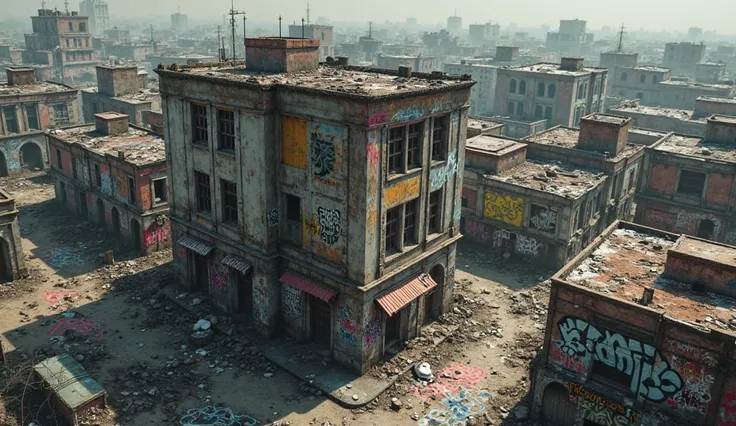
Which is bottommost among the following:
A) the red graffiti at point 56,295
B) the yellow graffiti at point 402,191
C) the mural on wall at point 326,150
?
the red graffiti at point 56,295

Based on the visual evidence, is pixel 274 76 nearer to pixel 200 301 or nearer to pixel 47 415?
pixel 200 301

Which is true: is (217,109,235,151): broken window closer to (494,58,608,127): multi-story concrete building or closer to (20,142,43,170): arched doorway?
(20,142,43,170): arched doorway

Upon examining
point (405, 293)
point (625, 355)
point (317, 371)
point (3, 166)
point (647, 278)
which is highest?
point (647, 278)

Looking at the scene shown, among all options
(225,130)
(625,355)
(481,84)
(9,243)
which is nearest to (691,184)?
(625,355)

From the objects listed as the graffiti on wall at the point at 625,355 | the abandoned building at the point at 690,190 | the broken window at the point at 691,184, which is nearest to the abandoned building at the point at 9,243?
the graffiti on wall at the point at 625,355

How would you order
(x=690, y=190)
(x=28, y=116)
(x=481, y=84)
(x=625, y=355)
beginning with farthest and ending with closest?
(x=481, y=84), (x=28, y=116), (x=690, y=190), (x=625, y=355)

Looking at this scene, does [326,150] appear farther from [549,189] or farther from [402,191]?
[549,189]

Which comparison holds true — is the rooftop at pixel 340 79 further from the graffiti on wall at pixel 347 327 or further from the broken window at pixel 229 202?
the graffiti on wall at pixel 347 327
